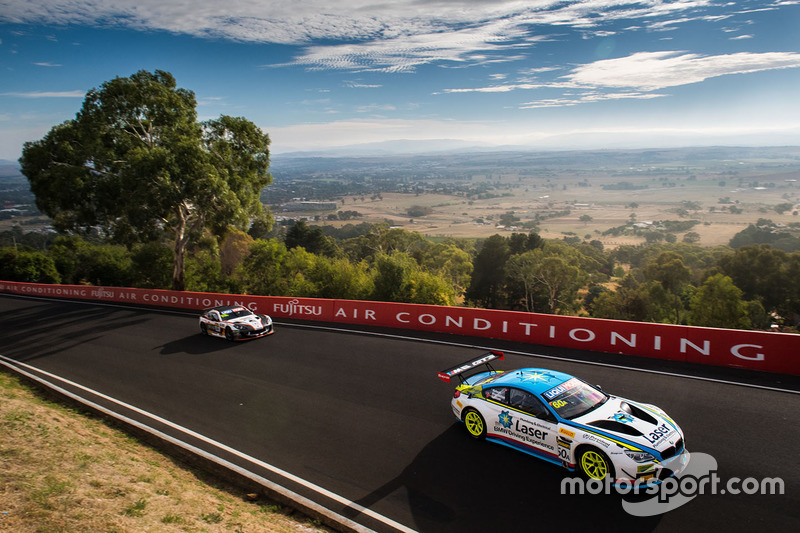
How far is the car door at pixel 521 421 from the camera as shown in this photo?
332 inches

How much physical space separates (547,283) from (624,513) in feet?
132

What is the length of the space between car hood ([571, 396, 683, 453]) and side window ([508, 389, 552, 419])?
0.55 metres

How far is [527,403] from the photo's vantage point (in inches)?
346

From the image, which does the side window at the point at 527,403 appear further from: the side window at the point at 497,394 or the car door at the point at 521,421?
the side window at the point at 497,394

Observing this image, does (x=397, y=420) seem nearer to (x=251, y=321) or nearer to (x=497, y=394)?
(x=497, y=394)

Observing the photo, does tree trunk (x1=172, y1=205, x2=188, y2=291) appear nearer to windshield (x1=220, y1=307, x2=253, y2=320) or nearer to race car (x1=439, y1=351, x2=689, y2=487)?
windshield (x1=220, y1=307, x2=253, y2=320)

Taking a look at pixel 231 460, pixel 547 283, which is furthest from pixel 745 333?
pixel 547 283

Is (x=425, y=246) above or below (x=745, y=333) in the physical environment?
below

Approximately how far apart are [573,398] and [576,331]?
274 inches

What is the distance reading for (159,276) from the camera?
41438 mm

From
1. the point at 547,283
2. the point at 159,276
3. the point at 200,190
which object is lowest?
the point at 547,283

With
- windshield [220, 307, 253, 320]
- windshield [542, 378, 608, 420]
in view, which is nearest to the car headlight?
windshield [542, 378, 608, 420]

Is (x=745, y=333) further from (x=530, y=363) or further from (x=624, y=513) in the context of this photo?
(x=624, y=513)

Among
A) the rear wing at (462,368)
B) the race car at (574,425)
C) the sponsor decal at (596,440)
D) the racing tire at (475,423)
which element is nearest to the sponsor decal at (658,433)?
the race car at (574,425)
